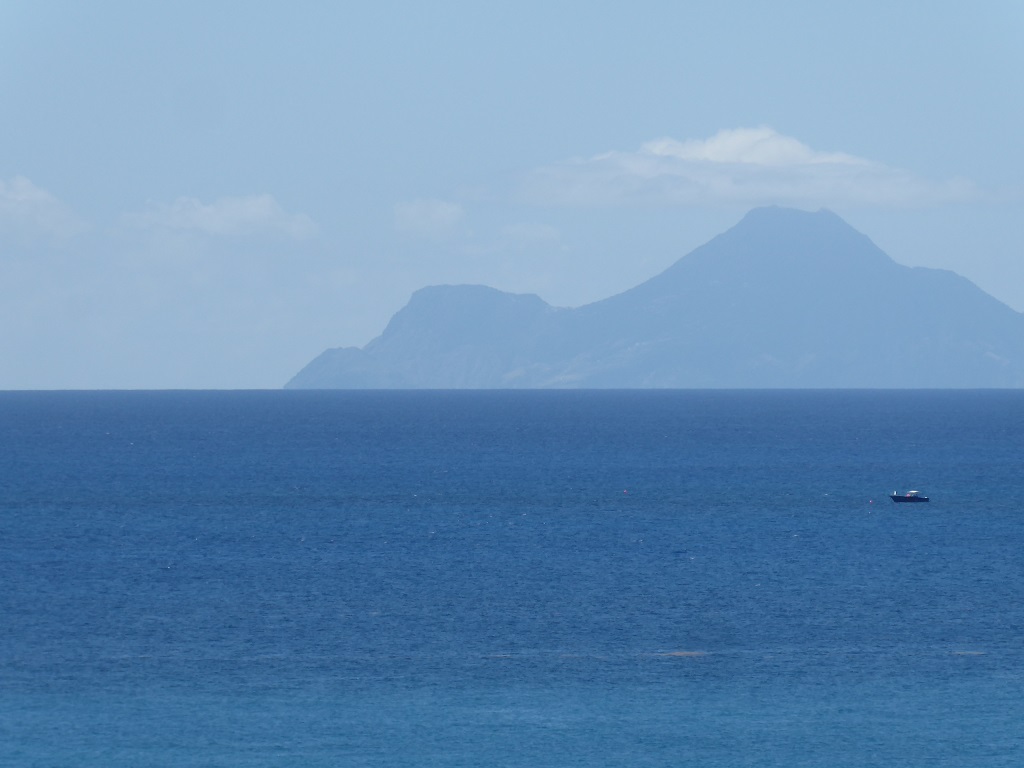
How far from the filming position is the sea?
39531 mm

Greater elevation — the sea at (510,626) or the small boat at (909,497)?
the small boat at (909,497)

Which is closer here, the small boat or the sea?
the sea

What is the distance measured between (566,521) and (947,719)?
5155 cm

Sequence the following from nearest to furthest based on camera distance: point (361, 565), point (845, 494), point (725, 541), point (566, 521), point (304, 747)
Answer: point (304, 747) < point (361, 565) < point (725, 541) < point (566, 521) < point (845, 494)

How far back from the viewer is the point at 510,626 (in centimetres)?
5519

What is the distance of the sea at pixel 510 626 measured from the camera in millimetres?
39531

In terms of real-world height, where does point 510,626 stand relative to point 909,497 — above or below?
below

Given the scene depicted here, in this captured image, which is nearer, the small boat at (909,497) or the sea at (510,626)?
the sea at (510,626)

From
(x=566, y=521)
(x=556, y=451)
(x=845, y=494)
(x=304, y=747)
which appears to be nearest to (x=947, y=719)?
(x=304, y=747)

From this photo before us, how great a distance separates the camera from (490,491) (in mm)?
113000

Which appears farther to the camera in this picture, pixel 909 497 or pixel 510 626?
pixel 909 497

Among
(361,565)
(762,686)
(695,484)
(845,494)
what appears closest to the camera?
(762,686)

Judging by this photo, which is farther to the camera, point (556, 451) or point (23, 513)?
point (556, 451)

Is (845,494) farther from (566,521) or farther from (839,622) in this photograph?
(839,622)
